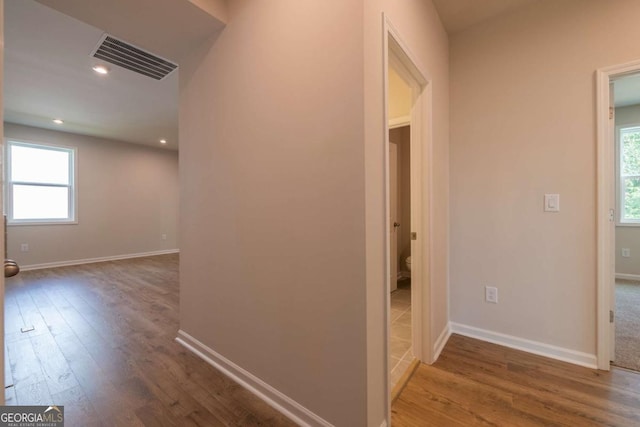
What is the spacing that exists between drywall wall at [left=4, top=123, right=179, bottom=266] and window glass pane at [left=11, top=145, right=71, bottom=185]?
19cm

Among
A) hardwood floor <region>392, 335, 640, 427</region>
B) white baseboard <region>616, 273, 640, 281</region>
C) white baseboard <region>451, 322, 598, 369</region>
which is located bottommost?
hardwood floor <region>392, 335, 640, 427</region>

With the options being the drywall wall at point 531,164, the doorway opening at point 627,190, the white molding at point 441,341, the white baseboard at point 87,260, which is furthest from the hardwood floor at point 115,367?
the doorway opening at point 627,190

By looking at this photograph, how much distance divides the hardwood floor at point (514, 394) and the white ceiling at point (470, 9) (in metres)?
2.70

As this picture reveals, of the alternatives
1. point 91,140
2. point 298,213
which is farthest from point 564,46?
point 91,140

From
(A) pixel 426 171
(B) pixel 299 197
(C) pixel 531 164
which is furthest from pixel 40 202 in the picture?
(C) pixel 531 164

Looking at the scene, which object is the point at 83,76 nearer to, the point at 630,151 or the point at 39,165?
the point at 39,165

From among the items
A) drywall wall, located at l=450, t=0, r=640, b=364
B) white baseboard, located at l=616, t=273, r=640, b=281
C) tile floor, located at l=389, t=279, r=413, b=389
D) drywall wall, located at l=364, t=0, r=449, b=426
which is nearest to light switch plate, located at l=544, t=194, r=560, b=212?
drywall wall, located at l=450, t=0, r=640, b=364

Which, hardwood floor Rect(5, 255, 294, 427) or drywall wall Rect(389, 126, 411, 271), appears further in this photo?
drywall wall Rect(389, 126, 411, 271)

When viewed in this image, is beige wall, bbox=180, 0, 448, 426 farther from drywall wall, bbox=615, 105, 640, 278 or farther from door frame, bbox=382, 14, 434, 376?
drywall wall, bbox=615, 105, 640, 278

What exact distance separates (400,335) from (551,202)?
1619mm

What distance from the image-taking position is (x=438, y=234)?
213 cm

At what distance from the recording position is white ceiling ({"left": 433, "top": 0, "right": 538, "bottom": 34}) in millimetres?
2010

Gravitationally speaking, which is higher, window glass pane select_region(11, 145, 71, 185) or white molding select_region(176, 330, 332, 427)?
window glass pane select_region(11, 145, 71, 185)

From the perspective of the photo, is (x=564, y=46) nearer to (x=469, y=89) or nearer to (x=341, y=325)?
(x=469, y=89)
